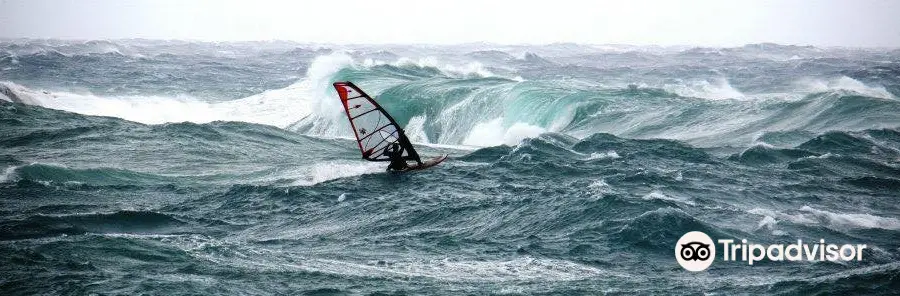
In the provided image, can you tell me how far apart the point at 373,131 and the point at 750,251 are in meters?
10.7

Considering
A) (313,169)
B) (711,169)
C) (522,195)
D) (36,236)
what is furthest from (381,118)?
(36,236)

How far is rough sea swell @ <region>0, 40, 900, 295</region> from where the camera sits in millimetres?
12328

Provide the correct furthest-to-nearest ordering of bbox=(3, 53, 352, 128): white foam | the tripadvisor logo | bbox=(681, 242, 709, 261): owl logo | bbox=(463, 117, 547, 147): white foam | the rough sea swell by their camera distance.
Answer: bbox=(3, 53, 352, 128): white foam
bbox=(463, 117, 547, 147): white foam
bbox=(681, 242, 709, 261): owl logo
the tripadvisor logo
the rough sea swell

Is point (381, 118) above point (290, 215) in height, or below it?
above

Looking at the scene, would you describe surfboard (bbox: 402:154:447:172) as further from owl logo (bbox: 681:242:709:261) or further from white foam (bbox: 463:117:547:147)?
owl logo (bbox: 681:242:709:261)

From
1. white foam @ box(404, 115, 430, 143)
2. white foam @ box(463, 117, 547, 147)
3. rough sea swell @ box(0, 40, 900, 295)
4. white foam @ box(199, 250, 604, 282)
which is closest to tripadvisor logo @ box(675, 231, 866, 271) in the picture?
rough sea swell @ box(0, 40, 900, 295)

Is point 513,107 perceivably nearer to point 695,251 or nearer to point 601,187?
point 601,187

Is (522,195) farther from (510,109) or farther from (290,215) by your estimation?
(510,109)

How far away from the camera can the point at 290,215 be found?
1670 centimetres

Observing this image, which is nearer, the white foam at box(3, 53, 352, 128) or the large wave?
the large wave

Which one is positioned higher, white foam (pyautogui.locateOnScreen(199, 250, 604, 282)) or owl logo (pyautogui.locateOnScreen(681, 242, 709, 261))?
owl logo (pyautogui.locateOnScreen(681, 242, 709, 261))

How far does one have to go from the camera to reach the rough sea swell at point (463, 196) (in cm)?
1233

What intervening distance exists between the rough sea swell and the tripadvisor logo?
0.29 m

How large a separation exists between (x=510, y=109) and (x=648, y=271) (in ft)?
69.3
